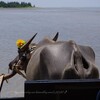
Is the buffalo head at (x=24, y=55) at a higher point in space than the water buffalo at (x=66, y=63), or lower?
lower

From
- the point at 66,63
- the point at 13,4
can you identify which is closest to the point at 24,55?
the point at 66,63

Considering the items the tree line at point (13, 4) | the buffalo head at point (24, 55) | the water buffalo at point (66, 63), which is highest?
the water buffalo at point (66, 63)

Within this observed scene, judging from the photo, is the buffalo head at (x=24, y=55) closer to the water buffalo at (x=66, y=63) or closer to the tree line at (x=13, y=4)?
the water buffalo at (x=66, y=63)

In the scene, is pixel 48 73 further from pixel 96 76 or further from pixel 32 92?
pixel 32 92

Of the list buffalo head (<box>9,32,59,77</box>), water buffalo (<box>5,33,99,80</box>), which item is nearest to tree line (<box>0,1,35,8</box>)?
buffalo head (<box>9,32,59,77</box>)

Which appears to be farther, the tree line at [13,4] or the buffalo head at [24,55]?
the tree line at [13,4]

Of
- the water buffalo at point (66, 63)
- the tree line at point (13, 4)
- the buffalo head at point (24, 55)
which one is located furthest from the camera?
the tree line at point (13, 4)

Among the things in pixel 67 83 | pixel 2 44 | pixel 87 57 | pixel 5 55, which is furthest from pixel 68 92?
pixel 2 44

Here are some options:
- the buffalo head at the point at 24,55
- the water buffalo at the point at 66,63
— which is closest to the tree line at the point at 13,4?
the buffalo head at the point at 24,55

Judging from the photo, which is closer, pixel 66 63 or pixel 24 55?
pixel 66 63

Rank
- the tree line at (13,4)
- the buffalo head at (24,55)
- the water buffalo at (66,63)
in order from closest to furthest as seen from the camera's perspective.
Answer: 1. the water buffalo at (66,63)
2. the buffalo head at (24,55)
3. the tree line at (13,4)

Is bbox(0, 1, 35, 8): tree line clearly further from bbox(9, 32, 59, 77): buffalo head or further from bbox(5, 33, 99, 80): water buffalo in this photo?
bbox(5, 33, 99, 80): water buffalo

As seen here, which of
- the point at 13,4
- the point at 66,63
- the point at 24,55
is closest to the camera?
the point at 66,63

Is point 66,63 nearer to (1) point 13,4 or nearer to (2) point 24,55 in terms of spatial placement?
(2) point 24,55
